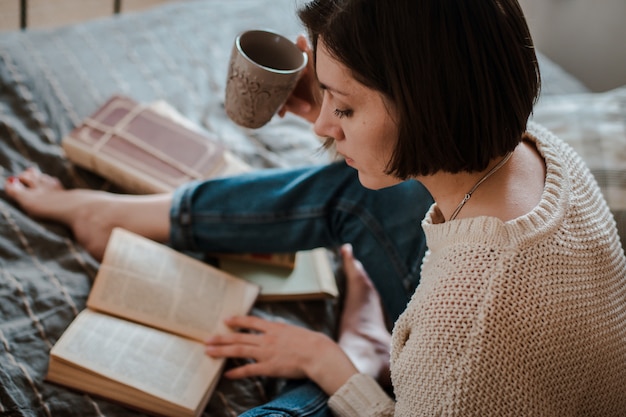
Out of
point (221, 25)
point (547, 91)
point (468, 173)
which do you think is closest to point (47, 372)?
point (468, 173)

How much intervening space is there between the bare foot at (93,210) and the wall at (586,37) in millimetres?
1187

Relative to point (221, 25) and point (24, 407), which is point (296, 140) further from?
point (24, 407)

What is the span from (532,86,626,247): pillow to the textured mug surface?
0.53 metres

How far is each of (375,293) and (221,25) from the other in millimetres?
893

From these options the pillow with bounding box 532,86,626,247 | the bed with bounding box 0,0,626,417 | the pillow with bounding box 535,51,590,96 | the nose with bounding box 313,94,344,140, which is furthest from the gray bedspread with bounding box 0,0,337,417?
the pillow with bounding box 535,51,590,96

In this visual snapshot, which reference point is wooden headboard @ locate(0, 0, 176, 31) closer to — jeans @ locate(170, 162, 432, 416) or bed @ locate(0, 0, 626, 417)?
bed @ locate(0, 0, 626, 417)

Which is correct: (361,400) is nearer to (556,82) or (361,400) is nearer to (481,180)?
(481,180)

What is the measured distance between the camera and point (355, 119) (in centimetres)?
75

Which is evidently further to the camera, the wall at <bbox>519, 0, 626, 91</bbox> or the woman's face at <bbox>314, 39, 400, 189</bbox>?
the wall at <bbox>519, 0, 626, 91</bbox>

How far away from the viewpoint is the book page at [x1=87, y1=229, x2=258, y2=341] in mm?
1034

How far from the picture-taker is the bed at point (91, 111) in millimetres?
987

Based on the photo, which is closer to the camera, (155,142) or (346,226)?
(346,226)

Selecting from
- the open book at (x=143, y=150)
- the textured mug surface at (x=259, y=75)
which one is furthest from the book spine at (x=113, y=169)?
the textured mug surface at (x=259, y=75)

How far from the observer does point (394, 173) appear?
776 millimetres
